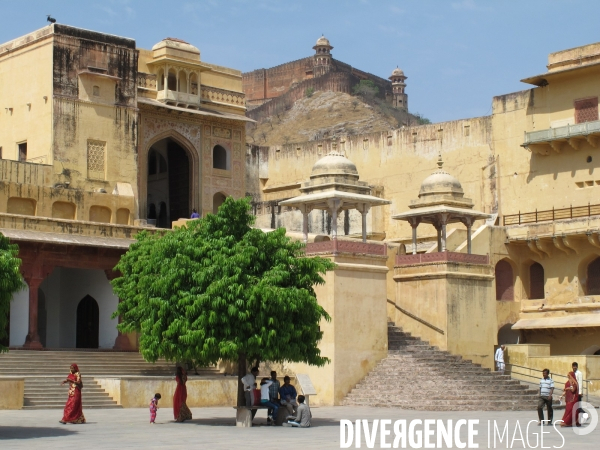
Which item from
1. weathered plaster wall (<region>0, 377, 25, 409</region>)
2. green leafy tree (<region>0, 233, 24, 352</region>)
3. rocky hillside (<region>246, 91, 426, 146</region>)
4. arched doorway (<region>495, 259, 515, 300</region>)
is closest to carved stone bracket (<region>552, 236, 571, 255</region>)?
arched doorway (<region>495, 259, 515, 300</region>)

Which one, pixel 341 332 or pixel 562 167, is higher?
pixel 562 167

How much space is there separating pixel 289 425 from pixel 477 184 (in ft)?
61.7

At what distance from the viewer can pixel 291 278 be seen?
58.1ft

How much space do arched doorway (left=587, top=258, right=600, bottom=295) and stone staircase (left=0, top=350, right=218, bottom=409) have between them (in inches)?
433

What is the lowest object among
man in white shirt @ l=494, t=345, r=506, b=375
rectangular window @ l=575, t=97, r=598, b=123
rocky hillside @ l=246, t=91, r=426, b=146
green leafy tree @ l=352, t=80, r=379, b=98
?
man in white shirt @ l=494, t=345, r=506, b=375

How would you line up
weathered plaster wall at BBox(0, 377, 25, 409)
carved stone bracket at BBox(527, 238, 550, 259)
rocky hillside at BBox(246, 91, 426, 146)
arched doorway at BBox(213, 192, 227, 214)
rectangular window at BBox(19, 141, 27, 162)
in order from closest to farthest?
weathered plaster wall at BBox(0, 377, 25, 409) < carved stone bracket at BBox(527, 238, 550, 259) < rectangular window at BBox(19, 141, 27, 162) < arched doorway at BBox(213, 192, 227, 214) < rocky hillside at BBox(246, 91, 426, 146)

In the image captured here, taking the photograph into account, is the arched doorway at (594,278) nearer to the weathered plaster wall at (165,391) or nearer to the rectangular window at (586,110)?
the rectangular window at (586,110)

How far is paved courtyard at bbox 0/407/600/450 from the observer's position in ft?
44.7

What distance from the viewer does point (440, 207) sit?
26469 mm

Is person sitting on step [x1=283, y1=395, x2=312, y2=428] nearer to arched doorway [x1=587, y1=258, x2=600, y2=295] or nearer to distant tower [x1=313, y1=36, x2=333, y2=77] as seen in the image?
arched doorway [x1=587, y1=258, x2=600, y2=295]

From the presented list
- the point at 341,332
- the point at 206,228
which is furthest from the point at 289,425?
the point at 341,332

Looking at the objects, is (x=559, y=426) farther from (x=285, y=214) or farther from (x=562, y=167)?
(x=285, y=214)

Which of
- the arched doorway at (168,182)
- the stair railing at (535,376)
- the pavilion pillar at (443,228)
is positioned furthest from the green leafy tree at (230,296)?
the arched doorway at (168,182)

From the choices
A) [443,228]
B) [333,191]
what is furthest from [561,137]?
[333,191]
